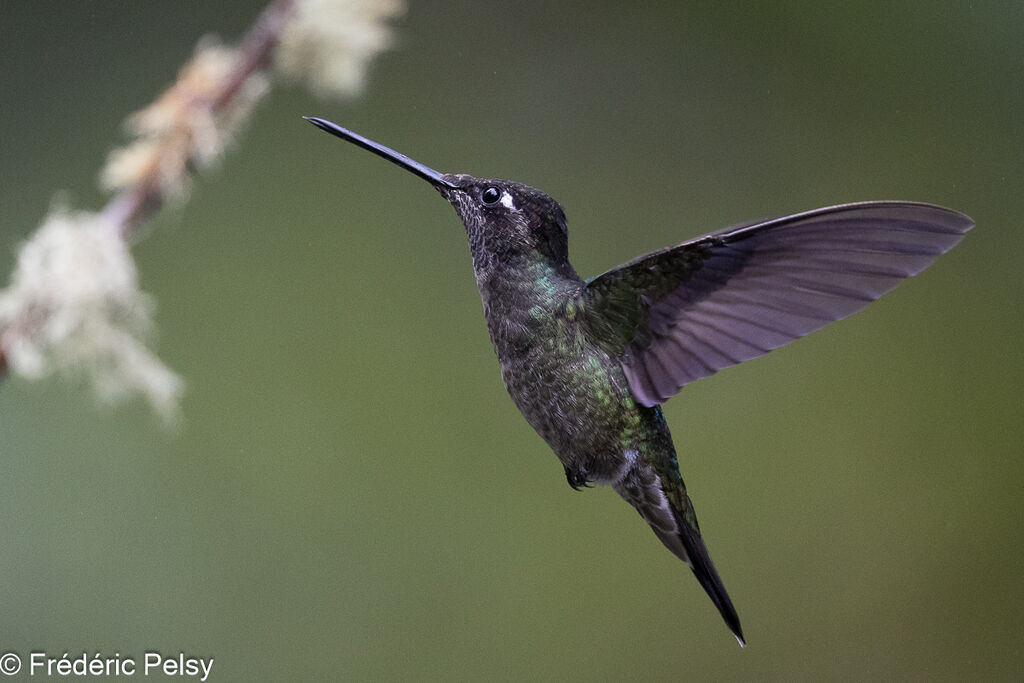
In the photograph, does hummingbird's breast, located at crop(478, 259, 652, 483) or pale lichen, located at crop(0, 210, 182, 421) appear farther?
pale lichen, located at crop(0, 210, 182, 421)

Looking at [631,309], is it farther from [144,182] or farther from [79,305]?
[79,305]

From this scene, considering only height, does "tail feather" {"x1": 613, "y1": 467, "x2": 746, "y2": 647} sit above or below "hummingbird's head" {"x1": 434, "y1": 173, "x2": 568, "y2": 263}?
below

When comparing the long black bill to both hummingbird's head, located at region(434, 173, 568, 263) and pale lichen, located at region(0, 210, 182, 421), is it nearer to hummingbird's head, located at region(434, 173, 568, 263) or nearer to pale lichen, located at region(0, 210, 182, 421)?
hummingbird's head, located at region(434, 173, 568, 263)

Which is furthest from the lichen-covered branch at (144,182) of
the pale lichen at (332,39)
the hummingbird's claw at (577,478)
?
the hummingbird's claw at (577,478)

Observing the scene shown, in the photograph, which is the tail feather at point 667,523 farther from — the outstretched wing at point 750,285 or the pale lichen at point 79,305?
the pale lichen at point 79,305
